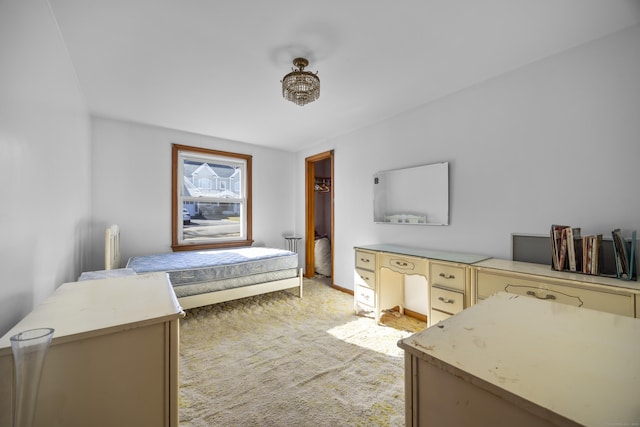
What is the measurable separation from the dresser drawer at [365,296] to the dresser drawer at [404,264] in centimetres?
37

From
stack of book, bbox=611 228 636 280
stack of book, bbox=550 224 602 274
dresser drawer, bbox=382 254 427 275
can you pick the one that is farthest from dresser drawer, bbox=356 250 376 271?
stack of book, bbox=611 228 636 280

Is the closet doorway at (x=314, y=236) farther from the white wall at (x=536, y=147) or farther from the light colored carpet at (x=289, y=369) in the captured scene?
the white wall at (x=536, y=147)

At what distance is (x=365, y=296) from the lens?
301 centimetres

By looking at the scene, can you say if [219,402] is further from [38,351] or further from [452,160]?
[452,160]

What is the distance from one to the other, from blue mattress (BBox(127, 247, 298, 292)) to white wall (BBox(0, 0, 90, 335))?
895mm

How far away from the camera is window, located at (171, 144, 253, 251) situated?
399 centimetres

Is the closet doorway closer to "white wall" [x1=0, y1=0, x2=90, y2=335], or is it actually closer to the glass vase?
"white wall" [x1=0, y1=0, x2=90, y2=335]

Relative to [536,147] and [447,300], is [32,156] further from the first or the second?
[536,147]

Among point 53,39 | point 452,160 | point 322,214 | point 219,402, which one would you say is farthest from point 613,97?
point 322,214

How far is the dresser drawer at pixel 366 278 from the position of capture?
9.63ft

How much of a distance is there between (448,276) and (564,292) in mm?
741

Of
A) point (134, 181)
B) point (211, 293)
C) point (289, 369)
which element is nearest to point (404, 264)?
point (289, 369)

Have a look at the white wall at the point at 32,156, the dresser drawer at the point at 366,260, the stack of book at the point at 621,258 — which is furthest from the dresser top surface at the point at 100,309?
the stack of book at the point at 621,258

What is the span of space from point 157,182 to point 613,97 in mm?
4814
